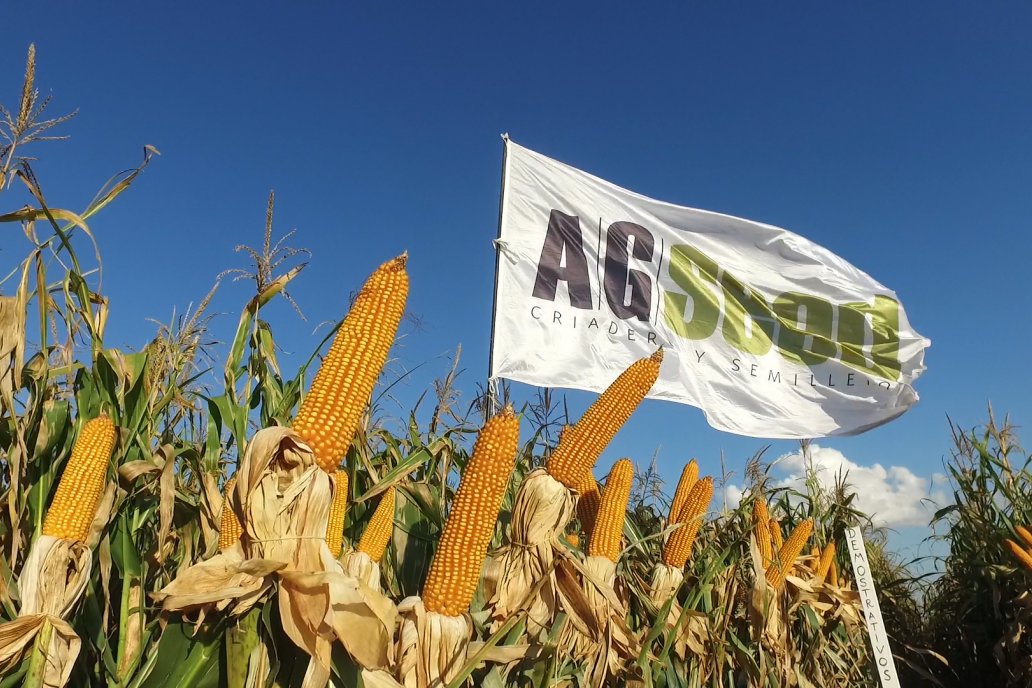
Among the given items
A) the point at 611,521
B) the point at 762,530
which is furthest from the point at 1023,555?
the point at 611,521

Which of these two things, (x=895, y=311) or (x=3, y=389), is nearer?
(x=3, y=389)

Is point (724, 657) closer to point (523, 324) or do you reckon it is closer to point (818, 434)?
point (523, 324)

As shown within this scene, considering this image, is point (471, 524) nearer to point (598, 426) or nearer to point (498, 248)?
point (598, 426)

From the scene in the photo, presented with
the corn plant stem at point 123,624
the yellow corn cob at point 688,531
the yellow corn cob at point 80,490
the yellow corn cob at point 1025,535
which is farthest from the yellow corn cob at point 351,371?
the yellow corn cob at point 1025,535

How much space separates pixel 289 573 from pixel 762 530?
4.66m

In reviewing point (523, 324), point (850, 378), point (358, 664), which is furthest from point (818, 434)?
point (358, 664)

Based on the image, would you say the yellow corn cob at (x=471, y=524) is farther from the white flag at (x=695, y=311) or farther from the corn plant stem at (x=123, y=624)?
the white flag at (x=695, y=311)

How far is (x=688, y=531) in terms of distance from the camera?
15.0 feet

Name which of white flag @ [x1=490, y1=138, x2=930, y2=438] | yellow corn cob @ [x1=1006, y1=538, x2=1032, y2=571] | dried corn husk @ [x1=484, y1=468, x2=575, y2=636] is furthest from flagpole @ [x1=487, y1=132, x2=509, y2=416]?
yellow corn cob @ [x1=1006, y1=538, x2=1032, y2=571]

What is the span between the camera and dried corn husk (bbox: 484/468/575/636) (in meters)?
2.89

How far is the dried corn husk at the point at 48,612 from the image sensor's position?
2.22 metres

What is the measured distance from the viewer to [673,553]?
4.56 meters

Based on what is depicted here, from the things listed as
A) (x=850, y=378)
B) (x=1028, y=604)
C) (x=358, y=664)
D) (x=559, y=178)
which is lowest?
(x=358, y=664)

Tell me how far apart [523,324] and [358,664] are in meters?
5.30
